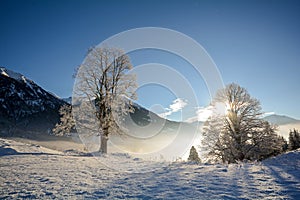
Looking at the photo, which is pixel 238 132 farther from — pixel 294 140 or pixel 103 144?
pixel 294 140

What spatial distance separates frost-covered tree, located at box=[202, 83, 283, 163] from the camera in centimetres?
1708

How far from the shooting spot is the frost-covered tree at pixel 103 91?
1590cm

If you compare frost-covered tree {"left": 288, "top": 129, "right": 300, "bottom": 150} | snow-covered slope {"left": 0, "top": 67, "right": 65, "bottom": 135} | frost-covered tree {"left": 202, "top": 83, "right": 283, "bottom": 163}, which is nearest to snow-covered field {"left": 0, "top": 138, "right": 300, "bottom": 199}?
frost-covered tree {"left": 202, "top": 83, "right": 283, "bottom": 163}

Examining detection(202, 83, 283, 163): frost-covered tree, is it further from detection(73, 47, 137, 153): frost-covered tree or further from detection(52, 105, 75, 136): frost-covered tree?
detection(52, 105, 75, 136): frost-covered tree

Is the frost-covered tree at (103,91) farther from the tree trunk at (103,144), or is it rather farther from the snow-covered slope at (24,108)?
the snow-covered slope at (24,108)

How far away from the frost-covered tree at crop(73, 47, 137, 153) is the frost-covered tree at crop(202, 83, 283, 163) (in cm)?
870

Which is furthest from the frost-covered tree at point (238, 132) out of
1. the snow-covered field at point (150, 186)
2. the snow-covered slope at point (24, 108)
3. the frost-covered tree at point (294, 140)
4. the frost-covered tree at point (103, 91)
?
the snow-covered slope at point (24, 108)

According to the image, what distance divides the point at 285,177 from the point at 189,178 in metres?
2.64

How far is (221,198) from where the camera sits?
399 cm

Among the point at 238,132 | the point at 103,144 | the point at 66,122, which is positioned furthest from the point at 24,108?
the point at 238,132

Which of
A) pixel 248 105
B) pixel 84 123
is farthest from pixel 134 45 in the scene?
pixel 248 105

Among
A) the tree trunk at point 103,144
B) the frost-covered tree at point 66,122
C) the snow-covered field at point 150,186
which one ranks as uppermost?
the frost-covered tree at point 66,122

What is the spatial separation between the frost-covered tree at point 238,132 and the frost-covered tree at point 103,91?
8.70m

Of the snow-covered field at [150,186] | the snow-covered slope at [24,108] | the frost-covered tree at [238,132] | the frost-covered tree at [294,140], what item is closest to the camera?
the snow-covered field at [150,186]
